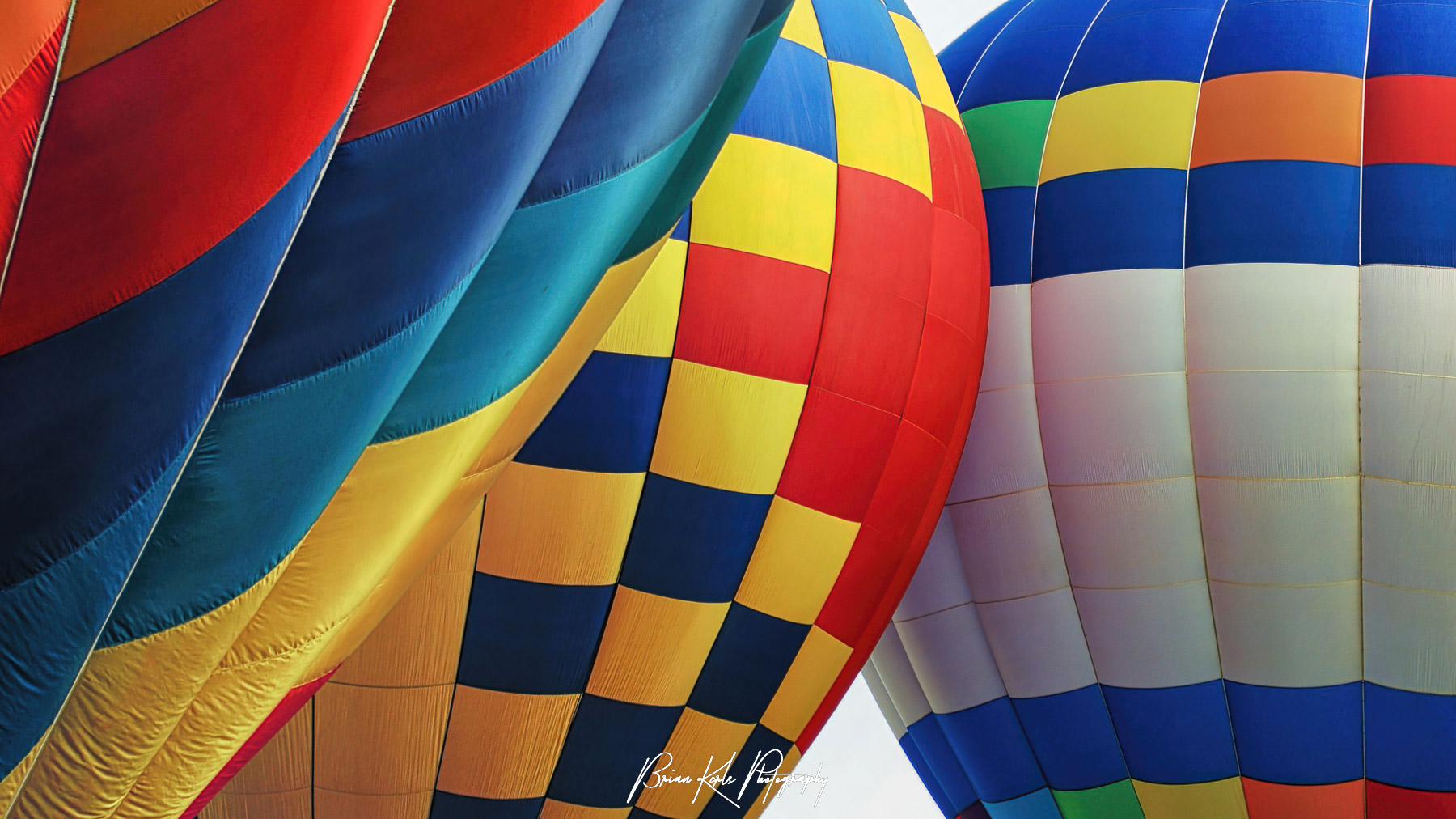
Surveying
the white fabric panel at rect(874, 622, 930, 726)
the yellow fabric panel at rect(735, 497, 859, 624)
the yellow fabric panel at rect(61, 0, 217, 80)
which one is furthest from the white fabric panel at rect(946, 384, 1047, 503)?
the yellow fabric panel at rect(61, 0, 217, 80)

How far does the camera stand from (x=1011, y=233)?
4066 millimetres

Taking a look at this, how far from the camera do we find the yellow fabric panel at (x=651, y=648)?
9.34ft

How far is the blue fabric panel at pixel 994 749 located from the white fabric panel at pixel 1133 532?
0.54m

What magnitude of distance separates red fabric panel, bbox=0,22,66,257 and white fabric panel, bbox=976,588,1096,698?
334cm

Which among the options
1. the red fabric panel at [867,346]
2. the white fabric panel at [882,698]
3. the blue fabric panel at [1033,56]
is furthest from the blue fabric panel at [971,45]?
the white fabric panel at [882,698]

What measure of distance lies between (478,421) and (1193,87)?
306 centimetres

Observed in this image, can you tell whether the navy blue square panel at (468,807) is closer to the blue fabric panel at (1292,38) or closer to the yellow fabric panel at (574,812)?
the yellow fabric panel at (574,812)

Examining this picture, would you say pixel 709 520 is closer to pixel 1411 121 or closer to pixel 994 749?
pixel 994 749

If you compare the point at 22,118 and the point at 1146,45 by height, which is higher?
the point at 1146,45

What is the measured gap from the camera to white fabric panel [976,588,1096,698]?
394cm

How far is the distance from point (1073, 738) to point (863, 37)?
2112 millimetres

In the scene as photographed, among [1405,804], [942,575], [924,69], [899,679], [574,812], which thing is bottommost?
[574,812]

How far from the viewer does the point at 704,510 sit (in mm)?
2900

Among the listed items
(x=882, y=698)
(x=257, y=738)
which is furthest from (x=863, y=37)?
(x=257, y=738)
